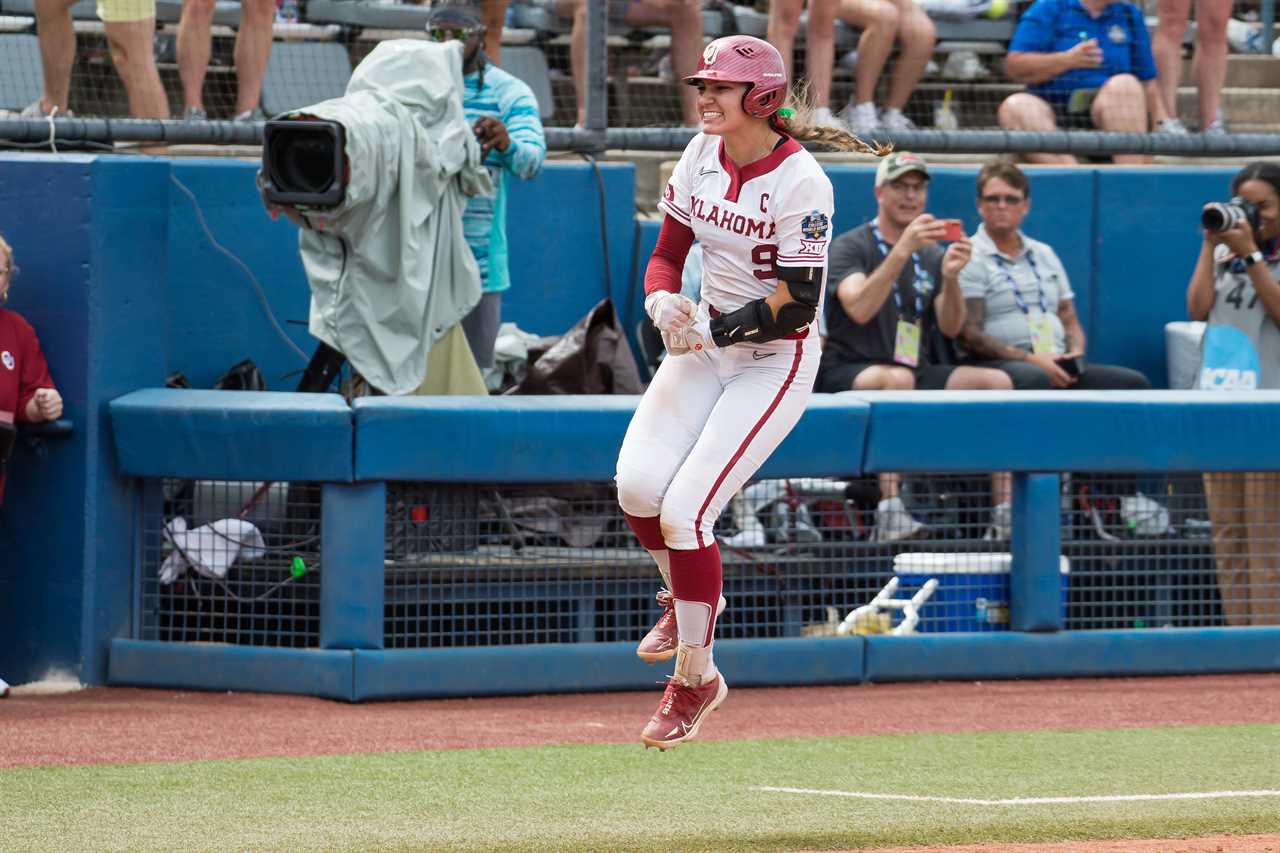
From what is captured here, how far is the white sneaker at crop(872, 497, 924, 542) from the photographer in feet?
25.0

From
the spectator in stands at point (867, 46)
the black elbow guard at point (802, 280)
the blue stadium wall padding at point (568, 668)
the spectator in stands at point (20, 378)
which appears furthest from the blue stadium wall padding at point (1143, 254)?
the spectator in stands at point (20, 378)

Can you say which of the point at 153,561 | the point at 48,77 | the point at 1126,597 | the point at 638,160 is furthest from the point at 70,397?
the point at 1126,597

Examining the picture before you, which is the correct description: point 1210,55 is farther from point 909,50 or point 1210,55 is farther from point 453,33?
point 453,33

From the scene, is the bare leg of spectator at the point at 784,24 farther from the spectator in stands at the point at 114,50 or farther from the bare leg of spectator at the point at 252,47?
the spectator in stands at the point at 114,50

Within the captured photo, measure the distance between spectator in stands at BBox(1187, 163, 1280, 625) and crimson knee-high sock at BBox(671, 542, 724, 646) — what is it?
3.66 meters

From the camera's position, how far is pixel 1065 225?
9297 millimetres

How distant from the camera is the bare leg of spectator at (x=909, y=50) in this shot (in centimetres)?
954

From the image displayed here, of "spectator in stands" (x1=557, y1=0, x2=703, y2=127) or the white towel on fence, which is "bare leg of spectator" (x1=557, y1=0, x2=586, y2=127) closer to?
"spectator in stands" (x1=557, y1=0, x2=703, y2=127)

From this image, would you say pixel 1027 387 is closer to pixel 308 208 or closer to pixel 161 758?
pixel 308 208

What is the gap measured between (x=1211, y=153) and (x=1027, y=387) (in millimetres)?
2243

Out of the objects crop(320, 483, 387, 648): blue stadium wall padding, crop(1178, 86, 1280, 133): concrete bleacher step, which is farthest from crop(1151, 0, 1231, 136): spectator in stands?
crop(320, 483, 387, 648): blue stadium wall padding

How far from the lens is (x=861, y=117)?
365 inches

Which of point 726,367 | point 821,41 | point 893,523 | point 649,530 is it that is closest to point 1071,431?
point 893,523

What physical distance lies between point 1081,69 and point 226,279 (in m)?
4.64
